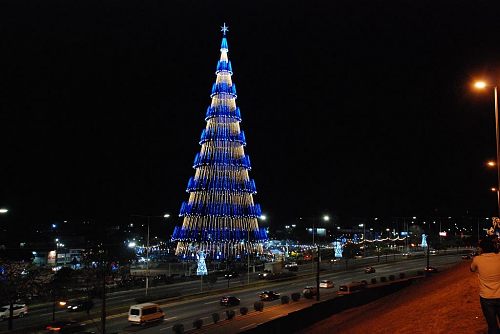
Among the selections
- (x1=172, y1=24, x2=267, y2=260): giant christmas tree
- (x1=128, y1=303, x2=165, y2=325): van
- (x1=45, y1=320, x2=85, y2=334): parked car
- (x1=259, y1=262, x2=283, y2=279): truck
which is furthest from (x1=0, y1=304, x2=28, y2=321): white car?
(x1=172, y1=24, x2=267, y2=260): giant christmas tree

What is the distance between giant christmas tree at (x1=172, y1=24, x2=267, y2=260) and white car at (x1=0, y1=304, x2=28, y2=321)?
31.7 m

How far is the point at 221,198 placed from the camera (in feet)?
234

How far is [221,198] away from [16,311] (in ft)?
114

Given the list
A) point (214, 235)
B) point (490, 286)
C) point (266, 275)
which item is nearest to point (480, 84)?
point (490, 286)

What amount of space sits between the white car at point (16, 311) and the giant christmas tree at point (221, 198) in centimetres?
3172

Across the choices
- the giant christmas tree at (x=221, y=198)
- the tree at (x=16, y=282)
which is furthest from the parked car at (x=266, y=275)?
the tree at (x=16, y=282)

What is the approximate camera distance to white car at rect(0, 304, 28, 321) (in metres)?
39.5

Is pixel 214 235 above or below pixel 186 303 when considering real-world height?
above

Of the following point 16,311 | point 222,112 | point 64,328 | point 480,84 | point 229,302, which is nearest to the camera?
point 480,84

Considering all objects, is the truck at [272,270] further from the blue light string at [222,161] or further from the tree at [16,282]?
the tree at [16,282]

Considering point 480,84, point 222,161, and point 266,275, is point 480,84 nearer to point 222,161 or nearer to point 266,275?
point 266,275

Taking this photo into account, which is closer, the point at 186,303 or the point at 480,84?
the point at 480,84

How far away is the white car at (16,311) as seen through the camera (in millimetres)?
39500

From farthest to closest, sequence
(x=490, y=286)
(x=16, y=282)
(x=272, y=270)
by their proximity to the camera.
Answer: (x=272, y=270) → (x=16, y=282) → (x=490, y=286)
